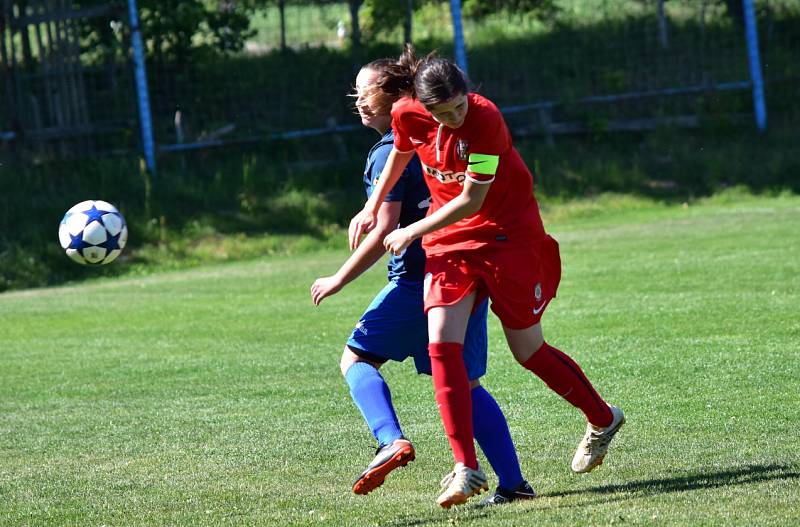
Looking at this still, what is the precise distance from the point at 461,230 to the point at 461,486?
1032 millimetres

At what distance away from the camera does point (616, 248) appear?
15.4 meters

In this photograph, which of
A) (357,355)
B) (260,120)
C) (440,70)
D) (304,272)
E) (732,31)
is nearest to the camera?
(440,70)

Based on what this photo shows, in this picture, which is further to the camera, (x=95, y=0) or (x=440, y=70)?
(x=95, y=0)

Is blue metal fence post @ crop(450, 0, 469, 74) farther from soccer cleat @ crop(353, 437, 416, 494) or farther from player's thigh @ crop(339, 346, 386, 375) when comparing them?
soccer cleat @ crop(353, 437, 416, 494)

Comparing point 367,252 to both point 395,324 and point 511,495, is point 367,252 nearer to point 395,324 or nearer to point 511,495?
point 395,324

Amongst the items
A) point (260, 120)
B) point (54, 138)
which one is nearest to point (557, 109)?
point (260, 120)

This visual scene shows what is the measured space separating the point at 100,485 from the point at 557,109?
56.8ft

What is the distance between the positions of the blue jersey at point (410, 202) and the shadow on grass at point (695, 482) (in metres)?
1.13

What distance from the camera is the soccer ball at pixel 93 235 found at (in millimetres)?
8070

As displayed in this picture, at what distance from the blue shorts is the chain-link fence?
14.9m

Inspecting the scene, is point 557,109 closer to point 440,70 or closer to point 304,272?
point 304,272

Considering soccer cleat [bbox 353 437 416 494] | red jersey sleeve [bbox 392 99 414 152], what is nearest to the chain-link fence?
red jersey sleeve [bbox 392 99 414 152]

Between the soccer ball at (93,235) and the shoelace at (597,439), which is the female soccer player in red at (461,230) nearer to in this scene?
the shoelace at (597,439)

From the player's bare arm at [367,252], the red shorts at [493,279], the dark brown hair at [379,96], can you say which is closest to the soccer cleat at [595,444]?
the red shorts at [493,279]
